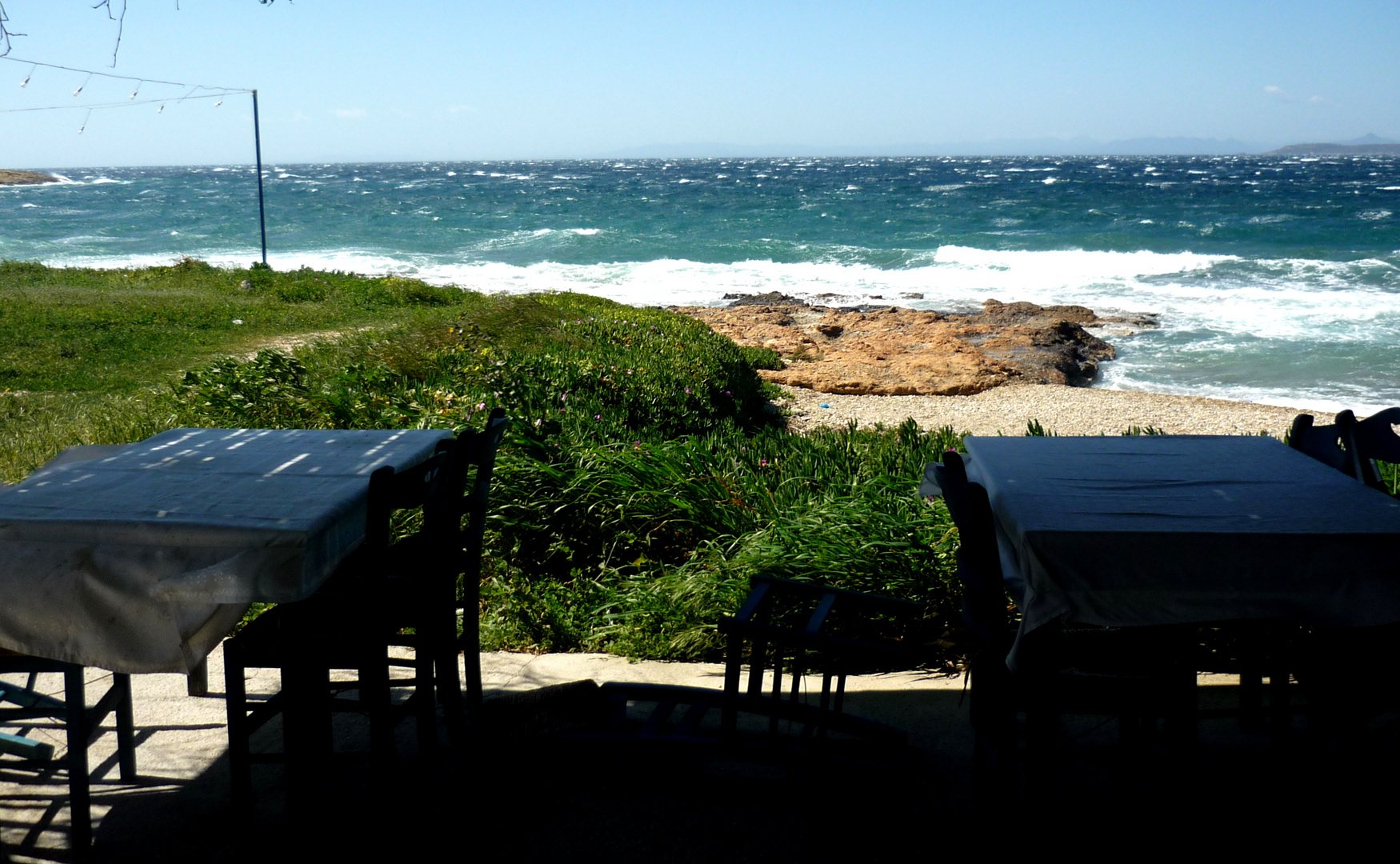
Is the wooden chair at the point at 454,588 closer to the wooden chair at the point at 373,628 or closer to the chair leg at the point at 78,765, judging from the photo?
the wooden chair at the point at 373,628

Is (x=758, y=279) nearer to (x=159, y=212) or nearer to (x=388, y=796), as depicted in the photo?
(x=388, y=796)

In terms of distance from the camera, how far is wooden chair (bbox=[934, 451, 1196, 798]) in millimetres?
2516

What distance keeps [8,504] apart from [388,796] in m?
1.21

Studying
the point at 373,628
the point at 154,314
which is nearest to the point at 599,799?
the point at 373,628

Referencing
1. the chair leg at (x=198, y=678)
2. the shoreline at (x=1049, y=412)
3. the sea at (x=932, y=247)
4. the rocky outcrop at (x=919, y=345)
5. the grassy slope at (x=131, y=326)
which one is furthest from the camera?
the sea at (x=932, y=247)

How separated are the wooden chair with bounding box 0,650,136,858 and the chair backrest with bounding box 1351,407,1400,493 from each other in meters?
3.55

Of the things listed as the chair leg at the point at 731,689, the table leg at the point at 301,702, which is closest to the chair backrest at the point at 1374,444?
the chair leg at the point at 731,689

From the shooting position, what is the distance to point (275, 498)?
270 cm

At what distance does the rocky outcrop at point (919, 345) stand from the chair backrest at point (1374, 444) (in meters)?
10.1

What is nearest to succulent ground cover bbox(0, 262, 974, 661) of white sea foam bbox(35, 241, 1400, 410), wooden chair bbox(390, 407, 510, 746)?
wooden chair bbox(390, 407, 510, 746)

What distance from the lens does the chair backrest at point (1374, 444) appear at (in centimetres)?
305

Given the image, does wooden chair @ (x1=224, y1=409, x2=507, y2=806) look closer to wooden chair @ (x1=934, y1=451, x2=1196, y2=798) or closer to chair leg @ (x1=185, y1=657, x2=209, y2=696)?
chair leg @ (x1=185, y1=657, x2=209, y2=696)

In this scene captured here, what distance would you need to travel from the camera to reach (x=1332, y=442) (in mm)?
3268

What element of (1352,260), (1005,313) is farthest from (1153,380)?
(1352,260)
